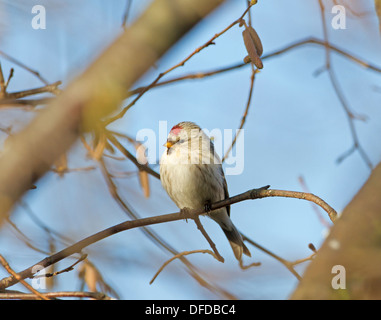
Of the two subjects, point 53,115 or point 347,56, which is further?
point 347,56

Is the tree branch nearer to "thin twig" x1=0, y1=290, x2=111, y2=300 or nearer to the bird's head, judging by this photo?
"thin twig" x1=0, y1=290, x2=111, y2=300

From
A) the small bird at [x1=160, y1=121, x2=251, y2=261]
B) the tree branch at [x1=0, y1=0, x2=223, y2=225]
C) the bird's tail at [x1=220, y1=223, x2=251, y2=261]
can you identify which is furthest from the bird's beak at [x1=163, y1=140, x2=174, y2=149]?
the tree branch at [x1=0, y1=0, x2=223, y2=225]

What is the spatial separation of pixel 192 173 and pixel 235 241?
612mm

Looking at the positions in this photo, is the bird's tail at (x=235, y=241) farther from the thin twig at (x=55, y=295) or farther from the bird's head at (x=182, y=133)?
the thin twig at (x=55, y=295)

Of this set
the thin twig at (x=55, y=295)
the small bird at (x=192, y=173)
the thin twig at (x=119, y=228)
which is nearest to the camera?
the thin twig at (x=55, y=295)

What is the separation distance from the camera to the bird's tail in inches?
125

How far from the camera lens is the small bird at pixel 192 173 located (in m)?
3.05

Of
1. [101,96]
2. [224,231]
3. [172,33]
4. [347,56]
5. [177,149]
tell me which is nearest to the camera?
[101,96]

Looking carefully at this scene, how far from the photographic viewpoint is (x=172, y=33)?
1.75 meters

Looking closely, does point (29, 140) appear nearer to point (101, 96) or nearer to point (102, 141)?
point (101, 96)

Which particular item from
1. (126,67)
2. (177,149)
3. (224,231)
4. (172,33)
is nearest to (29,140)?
(126,67)

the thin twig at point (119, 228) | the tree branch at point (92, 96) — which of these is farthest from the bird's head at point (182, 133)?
the tree branch at point (92, 96)
